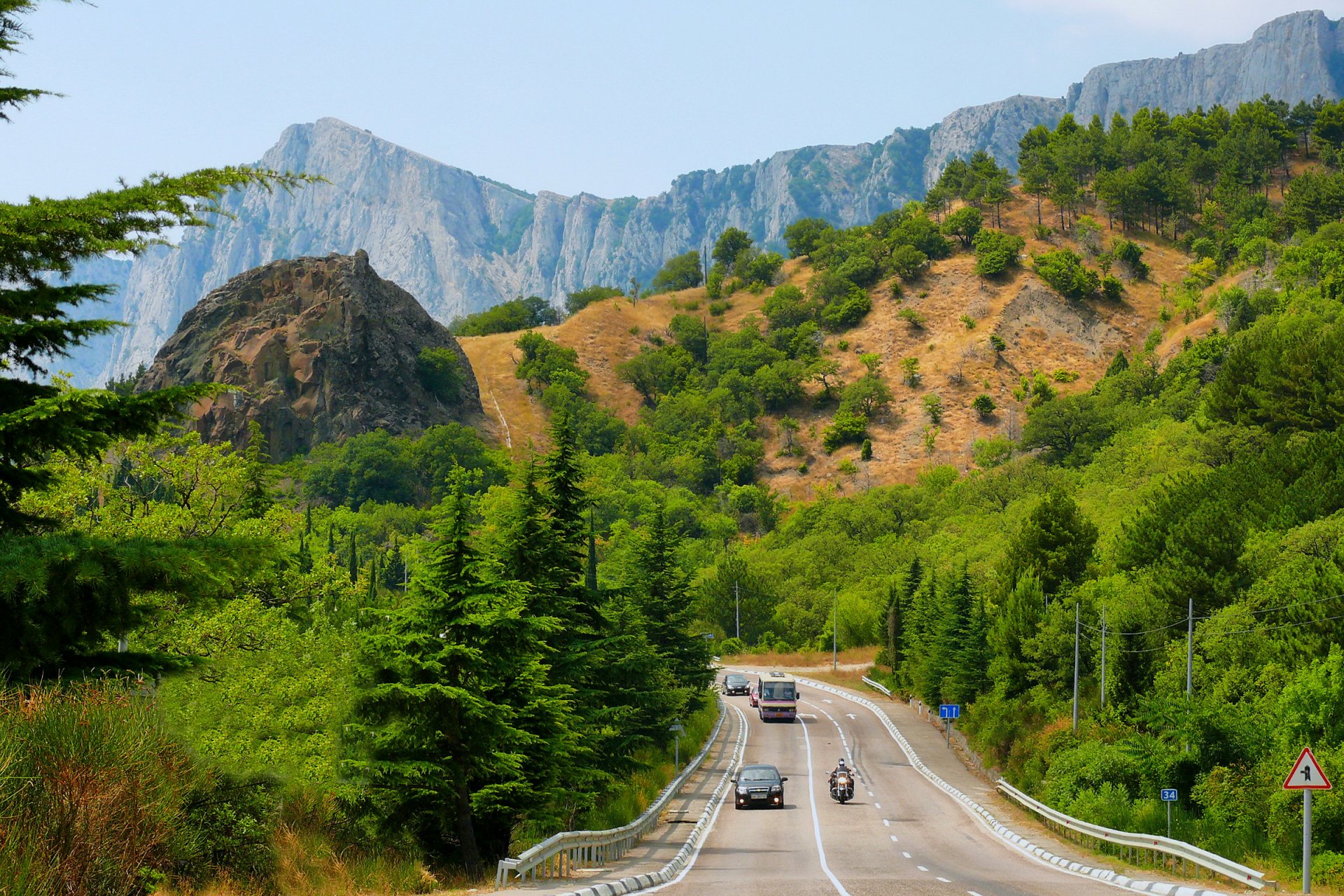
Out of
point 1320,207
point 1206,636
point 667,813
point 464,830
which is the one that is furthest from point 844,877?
point 1320,207

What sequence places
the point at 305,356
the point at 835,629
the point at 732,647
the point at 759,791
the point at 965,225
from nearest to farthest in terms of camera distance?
the point at 759,791 < the point at 835,629 < the point at 732,647 < the point at 305,356 < the point at 965,225

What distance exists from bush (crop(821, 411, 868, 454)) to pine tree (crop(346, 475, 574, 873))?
135 metres

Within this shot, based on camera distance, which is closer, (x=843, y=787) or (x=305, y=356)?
(x=843, y=787)

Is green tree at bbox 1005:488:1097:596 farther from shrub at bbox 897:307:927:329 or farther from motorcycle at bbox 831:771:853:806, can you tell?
shrub at bbox 897:307:927:329

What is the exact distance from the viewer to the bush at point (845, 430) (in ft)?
509

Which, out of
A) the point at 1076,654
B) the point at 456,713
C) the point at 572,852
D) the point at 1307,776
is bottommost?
the point at 572,852

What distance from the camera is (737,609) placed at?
110 metres

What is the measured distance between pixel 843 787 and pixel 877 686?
1709 inches

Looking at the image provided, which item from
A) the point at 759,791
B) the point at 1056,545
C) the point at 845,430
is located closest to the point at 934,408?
the point at 845,430

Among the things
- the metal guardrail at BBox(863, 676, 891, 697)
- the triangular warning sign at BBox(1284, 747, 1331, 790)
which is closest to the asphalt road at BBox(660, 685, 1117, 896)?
the triangular warning sign at BBox(1284, 747, 1331, 790)

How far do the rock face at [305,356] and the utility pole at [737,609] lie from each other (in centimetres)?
6271

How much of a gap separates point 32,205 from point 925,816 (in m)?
34.2

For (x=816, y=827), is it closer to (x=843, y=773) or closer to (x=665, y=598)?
(x=843, y=773)

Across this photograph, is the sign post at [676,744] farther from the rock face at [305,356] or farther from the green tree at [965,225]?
the green tree at [965,225]
